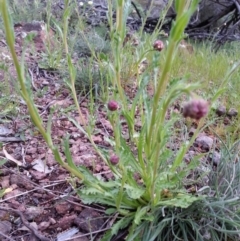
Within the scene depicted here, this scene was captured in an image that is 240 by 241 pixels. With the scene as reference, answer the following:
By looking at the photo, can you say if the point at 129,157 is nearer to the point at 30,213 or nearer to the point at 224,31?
the point at 30,213

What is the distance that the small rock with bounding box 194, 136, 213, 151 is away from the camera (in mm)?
1581

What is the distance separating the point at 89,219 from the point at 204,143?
2.27ft

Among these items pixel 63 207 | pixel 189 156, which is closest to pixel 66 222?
pixel 63 207

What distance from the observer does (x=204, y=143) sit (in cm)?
159

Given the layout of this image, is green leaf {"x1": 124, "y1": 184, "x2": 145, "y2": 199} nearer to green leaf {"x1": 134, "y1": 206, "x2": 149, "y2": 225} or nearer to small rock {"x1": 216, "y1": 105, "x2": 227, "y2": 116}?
green leaf {"x1": 134, "y1": 206, "x2": 149, "y2": 225}

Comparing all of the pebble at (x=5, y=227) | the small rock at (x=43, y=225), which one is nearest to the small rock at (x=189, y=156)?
the small rock at (x=43, y=225)

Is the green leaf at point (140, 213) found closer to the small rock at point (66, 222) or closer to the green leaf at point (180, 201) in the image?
the green leaf at point (180, 201)

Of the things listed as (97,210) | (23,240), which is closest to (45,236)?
(23,240)

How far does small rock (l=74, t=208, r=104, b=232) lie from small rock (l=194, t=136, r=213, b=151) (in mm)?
613

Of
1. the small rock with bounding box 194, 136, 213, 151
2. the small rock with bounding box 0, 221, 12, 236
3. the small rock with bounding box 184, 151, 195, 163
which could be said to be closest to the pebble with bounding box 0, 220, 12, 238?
the small rock with bounding box 0, 221, 12, 236

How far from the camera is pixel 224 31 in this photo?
13.7 ft

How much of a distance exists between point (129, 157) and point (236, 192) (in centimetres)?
38

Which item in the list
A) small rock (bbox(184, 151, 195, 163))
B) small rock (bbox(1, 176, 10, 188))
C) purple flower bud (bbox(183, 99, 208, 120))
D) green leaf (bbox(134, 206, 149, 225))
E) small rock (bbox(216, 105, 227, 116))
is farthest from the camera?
small rock (bbox(216, 105, 227, 116))

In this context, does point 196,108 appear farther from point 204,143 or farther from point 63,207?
point 204,143
